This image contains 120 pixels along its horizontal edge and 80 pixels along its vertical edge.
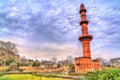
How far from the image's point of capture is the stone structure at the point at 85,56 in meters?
57.5

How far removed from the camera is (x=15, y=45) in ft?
249

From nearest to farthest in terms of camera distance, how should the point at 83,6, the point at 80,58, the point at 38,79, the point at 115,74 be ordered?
the point at 115,74
the point at 38,79
the point at 80,58
the point at 83,6

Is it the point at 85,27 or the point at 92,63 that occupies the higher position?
the point at 85,27

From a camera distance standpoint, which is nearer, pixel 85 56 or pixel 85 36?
pixel 85 56

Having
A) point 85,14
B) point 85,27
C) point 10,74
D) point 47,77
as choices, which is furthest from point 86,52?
point 10,74

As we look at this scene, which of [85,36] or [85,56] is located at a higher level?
[85,36]

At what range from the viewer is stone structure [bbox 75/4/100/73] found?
57531mm

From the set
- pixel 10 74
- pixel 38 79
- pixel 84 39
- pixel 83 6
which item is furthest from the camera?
pixel 83 6

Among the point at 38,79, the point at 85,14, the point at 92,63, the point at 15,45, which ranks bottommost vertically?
the point at 38,79

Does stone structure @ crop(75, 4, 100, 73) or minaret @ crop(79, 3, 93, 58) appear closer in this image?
stone structure @ crop(75, 4, 100, 73)

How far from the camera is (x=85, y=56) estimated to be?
5972 cm

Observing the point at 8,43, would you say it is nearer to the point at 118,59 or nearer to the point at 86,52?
the point at 86,52

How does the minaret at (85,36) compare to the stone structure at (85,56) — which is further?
the minaret at (85,36)

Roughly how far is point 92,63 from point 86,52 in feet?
→ 12.7
